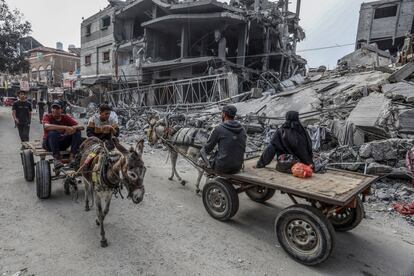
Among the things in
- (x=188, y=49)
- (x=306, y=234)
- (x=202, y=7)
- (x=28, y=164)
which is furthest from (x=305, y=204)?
(x=188, y=49)

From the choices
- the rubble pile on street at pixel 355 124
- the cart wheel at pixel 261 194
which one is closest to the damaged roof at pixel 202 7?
the rubble pile on street at pixel 355 124

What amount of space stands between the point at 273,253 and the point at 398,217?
2.97 m

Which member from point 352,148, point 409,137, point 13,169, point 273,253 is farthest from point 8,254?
point 409,137

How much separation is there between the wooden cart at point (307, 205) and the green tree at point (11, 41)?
24884 mm

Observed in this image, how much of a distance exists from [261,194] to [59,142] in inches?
173

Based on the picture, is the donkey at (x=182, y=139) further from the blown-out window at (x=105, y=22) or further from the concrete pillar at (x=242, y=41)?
the blown-out window at (x=105, y=22)

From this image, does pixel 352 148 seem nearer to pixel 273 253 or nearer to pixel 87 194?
pixel 273 253

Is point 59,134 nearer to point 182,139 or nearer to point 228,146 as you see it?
point 182,139

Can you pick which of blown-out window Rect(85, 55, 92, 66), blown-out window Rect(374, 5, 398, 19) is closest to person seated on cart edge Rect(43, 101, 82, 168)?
blown-out window Rect(85, 55, 92, 66)

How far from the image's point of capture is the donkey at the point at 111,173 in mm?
3215

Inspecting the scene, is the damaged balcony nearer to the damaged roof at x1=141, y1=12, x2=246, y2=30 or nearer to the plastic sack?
the damaged roof at x1=141, y1=12, x2=246, y2=30

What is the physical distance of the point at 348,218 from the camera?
4105 mm

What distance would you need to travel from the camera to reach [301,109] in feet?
35.9

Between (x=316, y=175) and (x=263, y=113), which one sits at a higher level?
(x=263, y=113)
